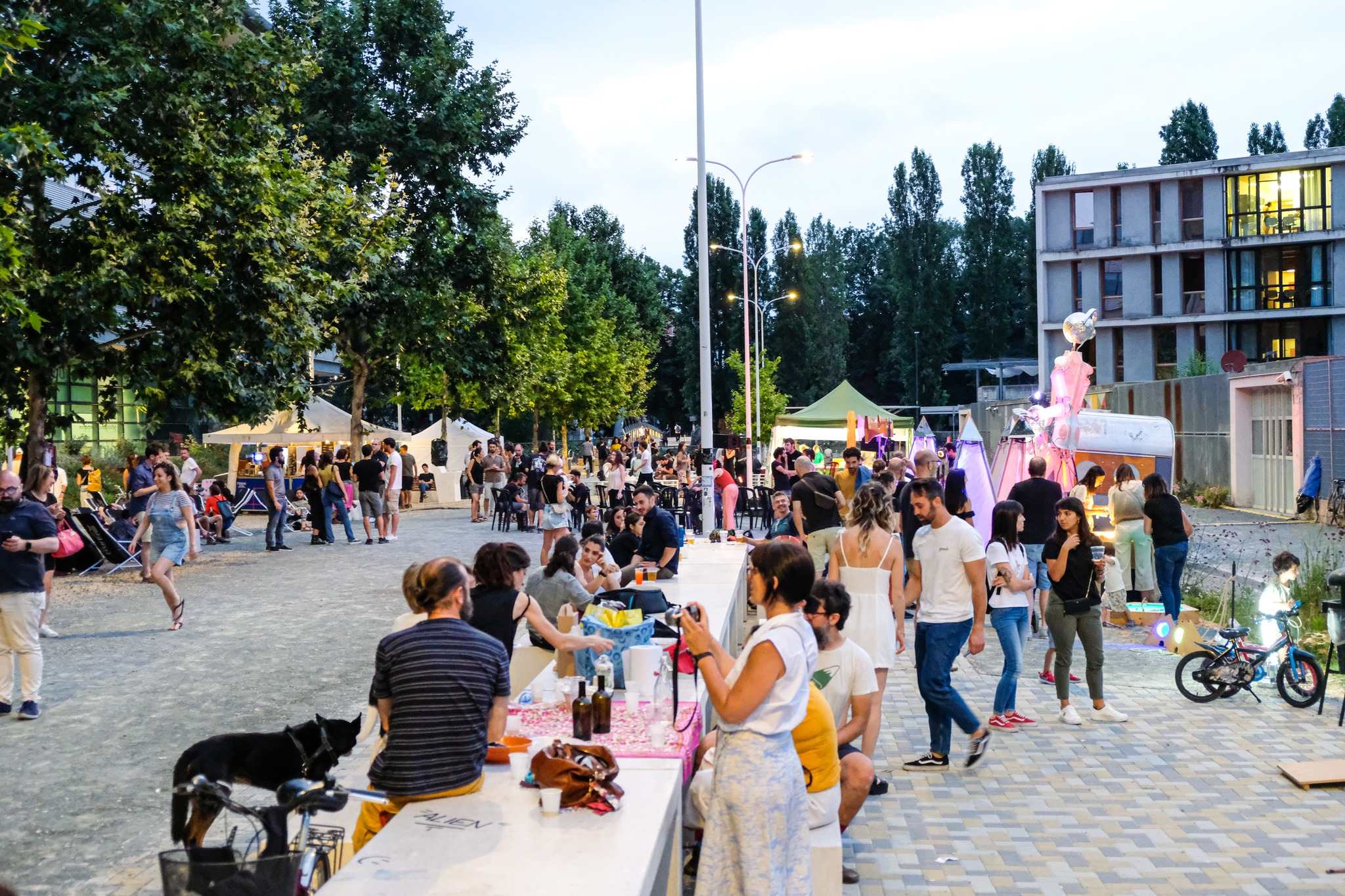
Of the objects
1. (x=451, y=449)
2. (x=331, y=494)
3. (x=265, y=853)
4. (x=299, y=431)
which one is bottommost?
(x=265, y=853)

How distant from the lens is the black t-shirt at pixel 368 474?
2105cm

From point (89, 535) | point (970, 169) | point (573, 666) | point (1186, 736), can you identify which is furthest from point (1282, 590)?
point (970, 169)

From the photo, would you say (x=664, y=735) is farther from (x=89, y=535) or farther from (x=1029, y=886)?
(x=89, y=535)

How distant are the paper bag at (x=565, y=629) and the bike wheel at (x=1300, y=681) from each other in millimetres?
5577

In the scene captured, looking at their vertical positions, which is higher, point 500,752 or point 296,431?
point 296,431

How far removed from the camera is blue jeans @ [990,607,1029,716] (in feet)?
27.5

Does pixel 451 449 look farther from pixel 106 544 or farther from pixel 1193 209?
pixel 1193 209

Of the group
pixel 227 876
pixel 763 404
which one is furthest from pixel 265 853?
pixel 763 404

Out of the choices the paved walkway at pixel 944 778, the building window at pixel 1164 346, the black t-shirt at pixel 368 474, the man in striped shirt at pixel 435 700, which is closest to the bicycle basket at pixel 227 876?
the man in striped shirt at pixel 435 700

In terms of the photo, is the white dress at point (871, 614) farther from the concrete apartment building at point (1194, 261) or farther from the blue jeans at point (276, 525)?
the concrete apartment building at point (1194, 261)

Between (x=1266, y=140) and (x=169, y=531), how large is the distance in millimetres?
76326

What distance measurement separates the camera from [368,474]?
69.3 feet

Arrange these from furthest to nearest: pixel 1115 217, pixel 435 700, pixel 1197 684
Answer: pixel 1115 217 → pixel 1197 684 → pixel 435 700

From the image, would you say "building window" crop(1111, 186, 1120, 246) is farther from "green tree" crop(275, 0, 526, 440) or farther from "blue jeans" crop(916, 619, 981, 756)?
"blue jeans" crop(916, 619, 981, 756)
